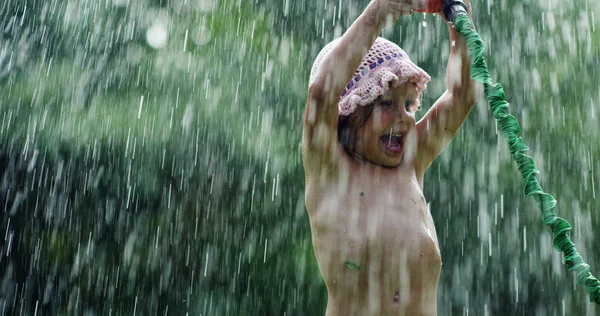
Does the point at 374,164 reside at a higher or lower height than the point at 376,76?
lower

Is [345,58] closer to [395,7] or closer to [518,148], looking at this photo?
[395,7]

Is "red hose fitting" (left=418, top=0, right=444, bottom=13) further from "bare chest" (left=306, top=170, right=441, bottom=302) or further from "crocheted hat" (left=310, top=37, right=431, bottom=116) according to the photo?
"bare chest" (left=306, top=170, right=441, bottom=302)

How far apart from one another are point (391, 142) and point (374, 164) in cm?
8

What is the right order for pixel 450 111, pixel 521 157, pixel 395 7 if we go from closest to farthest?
pixel 521 157 < pixel 395 7 < pixel 450 111

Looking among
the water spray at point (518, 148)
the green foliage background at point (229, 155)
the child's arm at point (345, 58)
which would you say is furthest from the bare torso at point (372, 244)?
the green foliage background at point (229, 155)

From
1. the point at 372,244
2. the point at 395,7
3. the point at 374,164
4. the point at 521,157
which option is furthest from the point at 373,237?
the point at 395,7

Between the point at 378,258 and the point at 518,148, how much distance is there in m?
0.47

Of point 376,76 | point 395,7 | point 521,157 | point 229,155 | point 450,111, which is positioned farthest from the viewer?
point 229,155

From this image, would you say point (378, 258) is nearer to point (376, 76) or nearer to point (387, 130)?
point (387, 130)

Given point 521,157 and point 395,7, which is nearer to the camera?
point 521,157

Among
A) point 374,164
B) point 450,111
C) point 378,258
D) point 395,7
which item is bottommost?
point 378,258

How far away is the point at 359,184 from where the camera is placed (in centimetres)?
197

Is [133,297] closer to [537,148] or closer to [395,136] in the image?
[537,148]

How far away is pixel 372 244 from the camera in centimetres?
187
